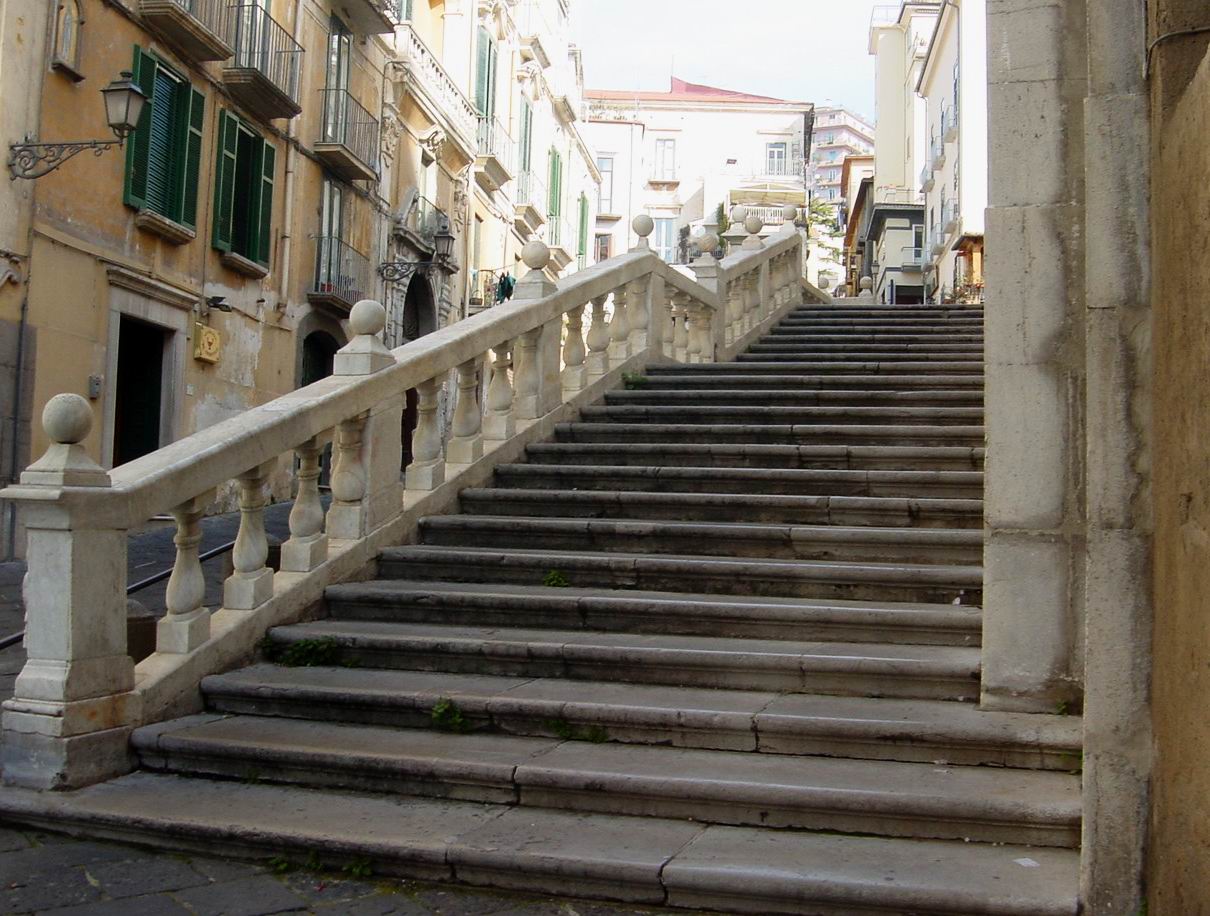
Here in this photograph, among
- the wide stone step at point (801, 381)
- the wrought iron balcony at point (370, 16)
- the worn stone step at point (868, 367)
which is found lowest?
the wide stone step at point (801, 381)

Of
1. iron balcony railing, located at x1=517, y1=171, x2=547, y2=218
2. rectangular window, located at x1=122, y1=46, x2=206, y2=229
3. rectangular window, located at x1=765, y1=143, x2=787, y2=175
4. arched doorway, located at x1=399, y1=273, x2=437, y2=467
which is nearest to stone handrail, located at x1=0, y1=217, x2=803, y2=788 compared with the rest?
rectangular window, located at x1=122, y1=46, x2=206, y2=229

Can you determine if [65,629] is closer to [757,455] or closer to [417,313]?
[757,455]

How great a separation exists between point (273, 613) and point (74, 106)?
28.6 feet

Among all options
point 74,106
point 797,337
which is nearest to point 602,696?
point 797,337

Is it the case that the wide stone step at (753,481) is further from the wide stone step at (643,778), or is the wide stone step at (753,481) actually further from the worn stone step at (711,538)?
the wide stone step at (643,778)

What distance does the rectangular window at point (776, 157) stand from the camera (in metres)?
54.2

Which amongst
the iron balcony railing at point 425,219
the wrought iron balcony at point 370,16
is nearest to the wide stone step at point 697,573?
the wrought iron balcony at point 370,16

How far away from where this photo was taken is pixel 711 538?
5.97m

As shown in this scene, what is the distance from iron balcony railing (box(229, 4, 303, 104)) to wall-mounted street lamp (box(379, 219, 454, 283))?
3.67 metres

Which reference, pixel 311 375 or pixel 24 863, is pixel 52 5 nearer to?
pixel 311 375

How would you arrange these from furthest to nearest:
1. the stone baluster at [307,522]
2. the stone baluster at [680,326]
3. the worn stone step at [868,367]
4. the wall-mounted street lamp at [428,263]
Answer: the wall-mounted street lamp at [428,263], the stone baluster at [680,326], the worn stone step at [868,367], the stone baluster at [307,522]

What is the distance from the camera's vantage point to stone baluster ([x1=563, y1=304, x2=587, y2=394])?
839 cm

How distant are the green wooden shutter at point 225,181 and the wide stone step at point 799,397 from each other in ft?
25.9

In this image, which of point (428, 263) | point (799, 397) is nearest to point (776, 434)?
point (799, 397)
